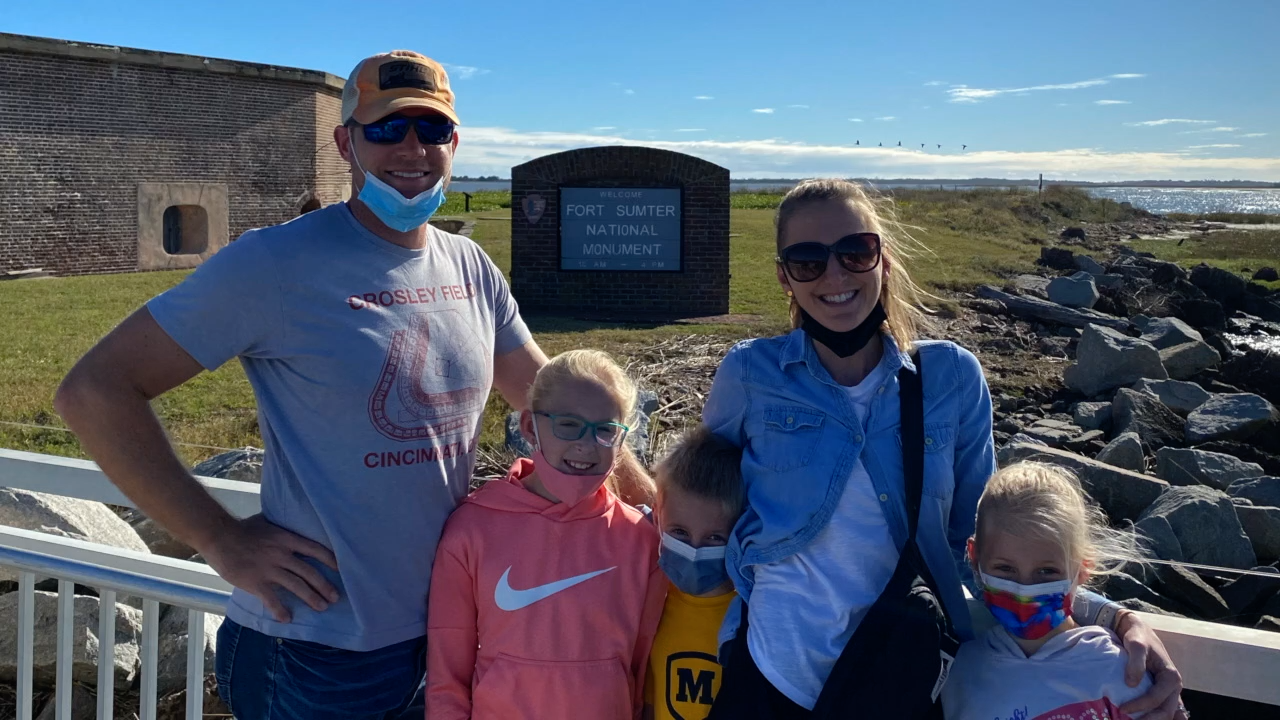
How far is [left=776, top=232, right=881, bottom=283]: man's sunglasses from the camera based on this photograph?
2.22 metres

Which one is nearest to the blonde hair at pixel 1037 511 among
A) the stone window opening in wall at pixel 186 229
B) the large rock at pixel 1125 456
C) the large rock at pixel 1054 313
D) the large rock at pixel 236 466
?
the large rock at pixel 236 466

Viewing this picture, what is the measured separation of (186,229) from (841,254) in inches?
1119

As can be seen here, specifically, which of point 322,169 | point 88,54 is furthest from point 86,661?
point 322,169

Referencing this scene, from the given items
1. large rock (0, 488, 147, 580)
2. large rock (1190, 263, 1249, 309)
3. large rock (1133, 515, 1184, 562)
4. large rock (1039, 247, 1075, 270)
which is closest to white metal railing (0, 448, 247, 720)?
large rock (0, 488, 147, 580)

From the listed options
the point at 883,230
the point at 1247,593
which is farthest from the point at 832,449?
the point at 1247,593

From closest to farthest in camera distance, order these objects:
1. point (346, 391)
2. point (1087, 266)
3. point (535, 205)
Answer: point (346, 391) < point (535, 205) < point (1087, 266)

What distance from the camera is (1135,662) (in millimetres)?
2010

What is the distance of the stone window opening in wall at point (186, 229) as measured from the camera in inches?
1077

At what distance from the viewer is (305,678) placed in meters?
2.28

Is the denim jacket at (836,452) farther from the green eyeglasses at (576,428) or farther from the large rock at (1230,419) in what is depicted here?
the large rock at (1230,419)

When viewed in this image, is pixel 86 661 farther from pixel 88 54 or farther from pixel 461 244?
pixel 88 54

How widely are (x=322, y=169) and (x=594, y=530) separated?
29.7 meters

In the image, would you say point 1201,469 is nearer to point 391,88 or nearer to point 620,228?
point 391,88

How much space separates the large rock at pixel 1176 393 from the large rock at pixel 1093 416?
908mm
